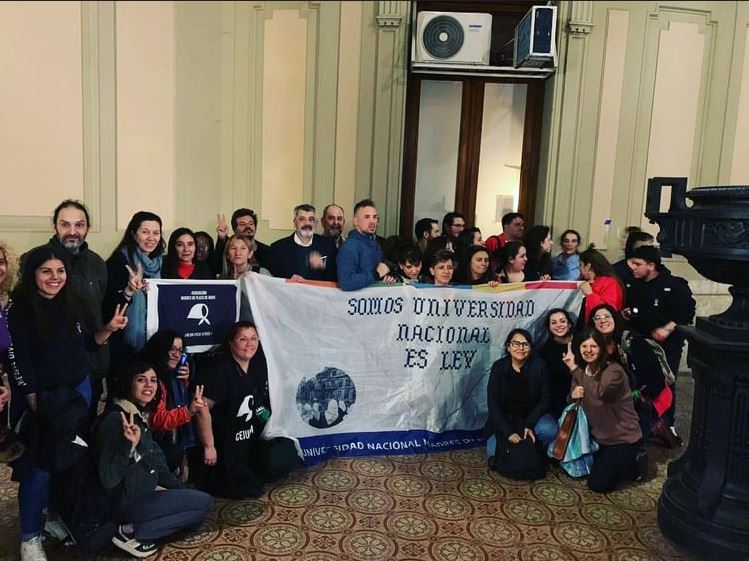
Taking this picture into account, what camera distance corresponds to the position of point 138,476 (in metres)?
2.55

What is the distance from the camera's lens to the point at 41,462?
95.5 inches

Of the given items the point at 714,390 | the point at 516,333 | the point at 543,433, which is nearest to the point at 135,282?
the point at 516,333

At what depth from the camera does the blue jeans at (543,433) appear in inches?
140

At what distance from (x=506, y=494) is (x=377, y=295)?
1.26m

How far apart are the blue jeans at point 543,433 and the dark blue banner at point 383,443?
26 centimetres

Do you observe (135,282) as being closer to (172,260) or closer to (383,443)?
(172,260)

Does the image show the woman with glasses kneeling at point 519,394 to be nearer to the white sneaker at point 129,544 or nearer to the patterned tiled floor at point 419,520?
the patterned tiled floor at point 419,520

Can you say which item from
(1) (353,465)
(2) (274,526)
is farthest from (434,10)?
(2) (274,526)

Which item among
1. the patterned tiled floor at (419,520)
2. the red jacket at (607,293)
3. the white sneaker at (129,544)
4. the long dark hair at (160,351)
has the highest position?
the red jacket at (607,293)

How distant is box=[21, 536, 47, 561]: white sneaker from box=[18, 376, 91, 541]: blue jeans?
0.06ft

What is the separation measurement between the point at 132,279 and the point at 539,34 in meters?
3.72

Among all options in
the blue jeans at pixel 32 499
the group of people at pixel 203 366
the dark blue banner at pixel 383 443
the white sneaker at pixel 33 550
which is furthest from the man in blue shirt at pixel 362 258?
the white sneaker at pixel 33 550

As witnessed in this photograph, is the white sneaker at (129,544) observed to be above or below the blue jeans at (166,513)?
below

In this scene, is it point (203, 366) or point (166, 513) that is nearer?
point (166, 513)
